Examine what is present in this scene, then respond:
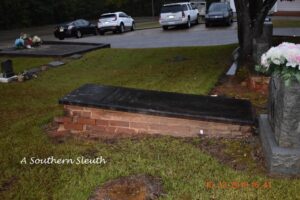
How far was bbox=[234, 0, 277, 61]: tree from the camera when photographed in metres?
10.7

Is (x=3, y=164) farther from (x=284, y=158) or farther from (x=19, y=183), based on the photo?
(x=284, y=158)

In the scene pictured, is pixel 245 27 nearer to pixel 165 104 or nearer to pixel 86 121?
pixel 165 104

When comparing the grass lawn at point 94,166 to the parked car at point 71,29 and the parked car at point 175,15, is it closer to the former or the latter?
the parked car at point 175,15

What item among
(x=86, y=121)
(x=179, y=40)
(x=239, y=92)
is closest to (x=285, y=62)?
(x=86, y=121)

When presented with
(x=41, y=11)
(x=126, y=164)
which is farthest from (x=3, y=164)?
(x=41, y=11)

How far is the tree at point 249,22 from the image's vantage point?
1070 cm

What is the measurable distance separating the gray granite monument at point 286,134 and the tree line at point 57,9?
3789cm

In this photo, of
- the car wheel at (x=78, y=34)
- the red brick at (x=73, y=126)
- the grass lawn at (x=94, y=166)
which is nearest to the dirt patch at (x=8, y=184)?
the grass lawn at (x=94, y=166)

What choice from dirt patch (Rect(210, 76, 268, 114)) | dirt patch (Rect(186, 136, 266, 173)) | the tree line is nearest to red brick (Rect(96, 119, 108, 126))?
dirt patch (Rect(186, 136, 266, 173))

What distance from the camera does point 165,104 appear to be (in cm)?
580

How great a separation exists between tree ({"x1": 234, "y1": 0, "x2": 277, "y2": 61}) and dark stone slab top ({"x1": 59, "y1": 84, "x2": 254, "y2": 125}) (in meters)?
5.12

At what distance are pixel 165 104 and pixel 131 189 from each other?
187 centimetres

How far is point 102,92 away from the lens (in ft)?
21.0
